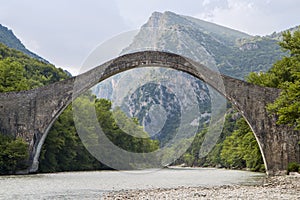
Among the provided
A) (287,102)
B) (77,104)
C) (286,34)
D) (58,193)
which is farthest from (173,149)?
(58,193)

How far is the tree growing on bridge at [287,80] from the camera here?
16875 mm

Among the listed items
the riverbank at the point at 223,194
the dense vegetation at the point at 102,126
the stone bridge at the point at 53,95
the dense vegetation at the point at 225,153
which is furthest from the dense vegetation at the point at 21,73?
the dense vegetation at the point at 225,153

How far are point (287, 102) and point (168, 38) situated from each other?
107 metres

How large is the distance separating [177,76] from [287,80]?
73716mm

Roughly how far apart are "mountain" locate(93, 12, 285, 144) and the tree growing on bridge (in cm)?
1402

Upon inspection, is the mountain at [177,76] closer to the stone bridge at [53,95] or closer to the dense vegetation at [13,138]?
the dense vegetation at [13,138]

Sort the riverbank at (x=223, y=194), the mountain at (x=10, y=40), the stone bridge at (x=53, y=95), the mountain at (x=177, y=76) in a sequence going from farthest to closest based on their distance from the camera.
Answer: the mountain at (x=10, y=40), the mountain at (x=177, y=76), the stone bridge at (x=53, y=95), the riverbank at (x=223, y=194)

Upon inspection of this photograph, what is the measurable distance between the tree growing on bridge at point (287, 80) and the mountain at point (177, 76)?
1402cm

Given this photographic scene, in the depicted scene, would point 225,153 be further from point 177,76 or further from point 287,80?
point 177,76

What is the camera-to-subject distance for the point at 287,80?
24.9 metres

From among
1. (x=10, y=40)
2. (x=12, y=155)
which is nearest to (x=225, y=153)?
(x=12, y=155)

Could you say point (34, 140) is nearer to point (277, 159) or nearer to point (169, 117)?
point (277, 159)

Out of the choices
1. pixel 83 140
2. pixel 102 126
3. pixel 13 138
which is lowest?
pixel 13 138

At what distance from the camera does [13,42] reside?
87062mm
